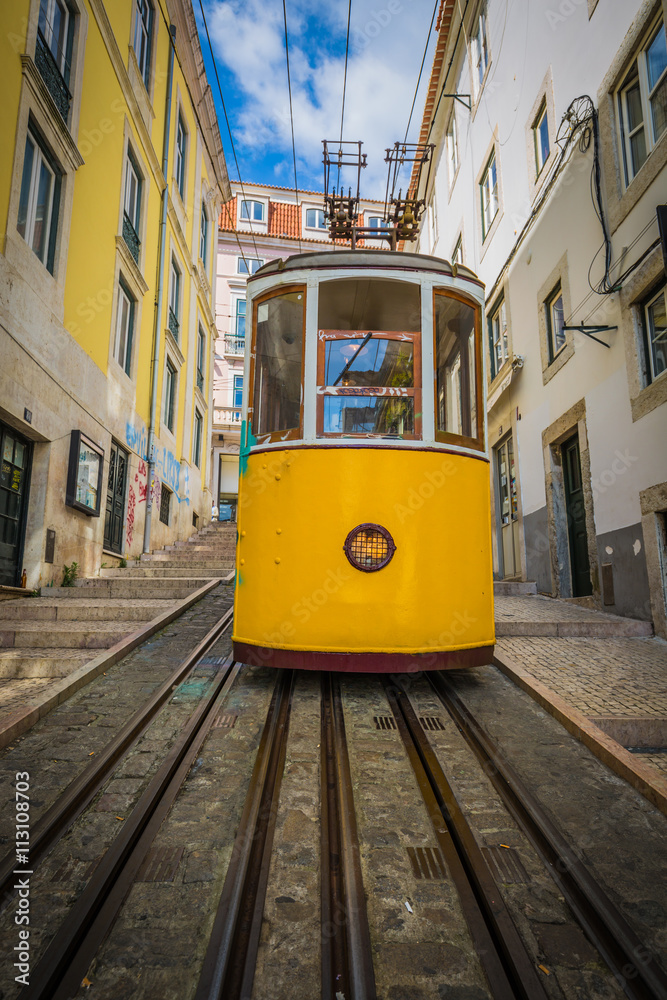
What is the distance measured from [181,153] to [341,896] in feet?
60.5

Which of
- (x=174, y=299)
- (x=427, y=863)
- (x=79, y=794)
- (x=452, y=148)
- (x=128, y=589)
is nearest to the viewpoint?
(x=427, y=863)

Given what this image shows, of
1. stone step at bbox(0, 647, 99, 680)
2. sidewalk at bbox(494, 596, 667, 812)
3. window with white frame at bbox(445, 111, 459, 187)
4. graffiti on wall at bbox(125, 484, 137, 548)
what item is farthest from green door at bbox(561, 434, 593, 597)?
window with white frame at bbox(445, 111, 459, 187)

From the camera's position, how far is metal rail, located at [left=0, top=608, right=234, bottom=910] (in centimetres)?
221

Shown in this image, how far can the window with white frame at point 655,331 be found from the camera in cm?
643

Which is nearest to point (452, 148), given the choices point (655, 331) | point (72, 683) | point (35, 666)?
point (655, 331)

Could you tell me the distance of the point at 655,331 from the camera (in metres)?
6.63

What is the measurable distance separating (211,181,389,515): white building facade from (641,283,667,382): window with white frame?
22.8 m

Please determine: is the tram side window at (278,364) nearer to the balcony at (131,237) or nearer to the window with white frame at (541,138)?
the window with white frame at (541,138)

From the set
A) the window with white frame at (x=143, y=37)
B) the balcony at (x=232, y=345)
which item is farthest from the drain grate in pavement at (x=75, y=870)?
the balcony at (x=232, y=345)

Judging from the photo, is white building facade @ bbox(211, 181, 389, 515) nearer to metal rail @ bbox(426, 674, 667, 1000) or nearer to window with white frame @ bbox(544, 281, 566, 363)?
window with white frame @ bbox(544, 281, 566, 363)

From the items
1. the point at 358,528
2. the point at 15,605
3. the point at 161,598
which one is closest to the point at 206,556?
the point at 161,598

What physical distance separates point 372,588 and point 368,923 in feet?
7.82

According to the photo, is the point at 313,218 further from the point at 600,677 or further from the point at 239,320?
the point at 600,677

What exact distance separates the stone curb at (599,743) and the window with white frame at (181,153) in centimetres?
1626
